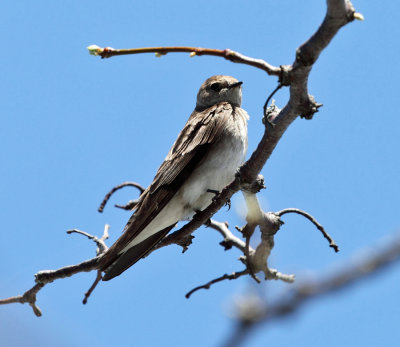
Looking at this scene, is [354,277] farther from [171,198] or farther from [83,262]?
[171,198]

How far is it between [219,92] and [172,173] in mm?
2357

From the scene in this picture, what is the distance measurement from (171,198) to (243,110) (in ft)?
6.87

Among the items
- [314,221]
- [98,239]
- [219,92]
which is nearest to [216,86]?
[219,92]

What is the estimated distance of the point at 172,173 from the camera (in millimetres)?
7000

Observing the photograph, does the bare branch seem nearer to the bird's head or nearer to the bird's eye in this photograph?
the bird's head

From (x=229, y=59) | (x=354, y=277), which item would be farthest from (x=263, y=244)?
(x=354, y=277)

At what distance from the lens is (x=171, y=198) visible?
6.88 metres

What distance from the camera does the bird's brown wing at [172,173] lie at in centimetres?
651

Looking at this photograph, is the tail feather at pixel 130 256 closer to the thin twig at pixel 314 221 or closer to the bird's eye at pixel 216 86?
the thin twig at pixel 314 221

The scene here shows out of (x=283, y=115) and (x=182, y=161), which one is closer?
(x=283, y=115)

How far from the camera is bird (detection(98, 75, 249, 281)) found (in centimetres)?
671

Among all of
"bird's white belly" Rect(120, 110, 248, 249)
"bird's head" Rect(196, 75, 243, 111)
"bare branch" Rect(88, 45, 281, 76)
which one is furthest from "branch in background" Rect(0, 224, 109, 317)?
"bird's head" Rect(196, 75, 243, 111)

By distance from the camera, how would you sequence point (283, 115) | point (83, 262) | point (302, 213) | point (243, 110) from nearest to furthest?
point (283, 115) < point (302, 213) < point (83, 262) < point (243, 110)

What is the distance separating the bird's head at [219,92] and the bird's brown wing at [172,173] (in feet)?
3.02
